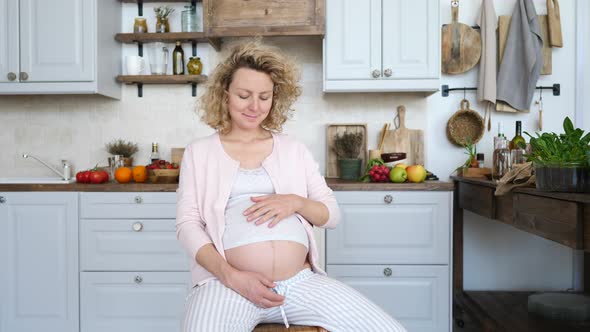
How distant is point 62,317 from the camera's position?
106 inches

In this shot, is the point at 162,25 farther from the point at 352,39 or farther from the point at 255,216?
the point at 255,216

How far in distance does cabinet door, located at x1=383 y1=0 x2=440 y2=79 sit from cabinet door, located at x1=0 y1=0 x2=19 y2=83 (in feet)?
6.83

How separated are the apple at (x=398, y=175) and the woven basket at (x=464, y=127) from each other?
573 mm

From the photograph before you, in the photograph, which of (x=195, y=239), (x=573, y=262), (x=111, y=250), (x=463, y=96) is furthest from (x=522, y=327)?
(x=111, y=250)

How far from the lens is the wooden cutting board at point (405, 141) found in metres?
3.14

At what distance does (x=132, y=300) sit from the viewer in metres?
2.67

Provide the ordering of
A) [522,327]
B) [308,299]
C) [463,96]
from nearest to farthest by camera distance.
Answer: [308,299], [522,327], [463,96]

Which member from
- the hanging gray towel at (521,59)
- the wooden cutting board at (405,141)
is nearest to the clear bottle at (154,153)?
the wooden cutting board at (405,141)

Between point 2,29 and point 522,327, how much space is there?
10.3ft

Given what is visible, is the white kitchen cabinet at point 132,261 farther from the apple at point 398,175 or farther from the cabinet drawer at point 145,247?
the apple at point 398,175

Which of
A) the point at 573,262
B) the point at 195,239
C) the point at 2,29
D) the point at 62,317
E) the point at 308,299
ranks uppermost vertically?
the point at 2,29

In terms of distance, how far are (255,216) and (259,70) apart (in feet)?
1.50

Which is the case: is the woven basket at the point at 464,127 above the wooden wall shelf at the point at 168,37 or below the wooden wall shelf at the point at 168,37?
below

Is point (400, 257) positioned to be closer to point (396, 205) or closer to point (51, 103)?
point (396, 205)
